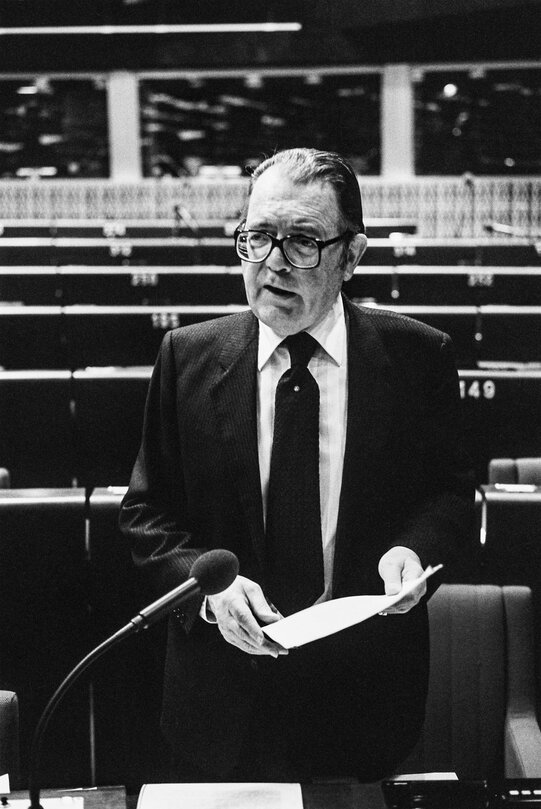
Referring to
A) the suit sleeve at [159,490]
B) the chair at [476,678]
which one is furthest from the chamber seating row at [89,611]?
the suit sleeve at [159,490]

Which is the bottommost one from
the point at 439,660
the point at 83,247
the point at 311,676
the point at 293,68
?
the point at 439,660

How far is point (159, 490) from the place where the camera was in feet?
4.92

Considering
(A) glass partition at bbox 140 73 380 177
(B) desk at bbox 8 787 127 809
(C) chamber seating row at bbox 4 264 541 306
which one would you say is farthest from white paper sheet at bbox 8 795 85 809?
(A) glass partition at bbox 140 73 380 177

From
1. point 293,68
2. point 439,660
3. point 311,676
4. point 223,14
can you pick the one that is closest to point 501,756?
point 439,660

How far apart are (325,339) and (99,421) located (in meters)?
1.85

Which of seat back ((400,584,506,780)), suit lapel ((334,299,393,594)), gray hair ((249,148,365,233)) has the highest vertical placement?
gray hair ((249,148,365,233))

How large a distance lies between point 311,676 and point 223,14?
972cm

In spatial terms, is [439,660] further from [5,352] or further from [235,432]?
[5,352]

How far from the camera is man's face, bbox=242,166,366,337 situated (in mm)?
1364

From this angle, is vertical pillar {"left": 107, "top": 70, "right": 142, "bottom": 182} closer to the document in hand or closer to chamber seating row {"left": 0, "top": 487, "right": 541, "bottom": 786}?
chamber seating row {"left": 0, "top": 487, "right": 541, "bottom": 786}

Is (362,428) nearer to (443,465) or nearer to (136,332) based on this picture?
(443,465)

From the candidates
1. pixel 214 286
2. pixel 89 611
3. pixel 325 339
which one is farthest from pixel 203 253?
pixel 325 339

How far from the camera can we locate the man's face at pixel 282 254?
53.7 inches

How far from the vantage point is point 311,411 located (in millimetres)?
1438
